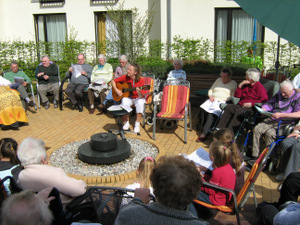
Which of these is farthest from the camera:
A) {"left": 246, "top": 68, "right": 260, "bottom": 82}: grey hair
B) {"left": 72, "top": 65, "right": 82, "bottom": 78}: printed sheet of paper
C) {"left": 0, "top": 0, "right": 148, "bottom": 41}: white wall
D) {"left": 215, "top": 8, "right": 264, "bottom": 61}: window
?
{"left": 0, "top": 0, "right": 148, "bottom": 41}: white wall

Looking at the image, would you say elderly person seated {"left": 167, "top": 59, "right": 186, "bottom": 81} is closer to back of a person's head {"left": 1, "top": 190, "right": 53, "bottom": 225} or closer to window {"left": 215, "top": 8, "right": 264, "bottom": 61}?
window {"left": 215, "top": 8, "right": 264, "bottom": 61}

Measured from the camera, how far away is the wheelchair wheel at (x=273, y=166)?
459cm

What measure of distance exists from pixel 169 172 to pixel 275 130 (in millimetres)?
3429

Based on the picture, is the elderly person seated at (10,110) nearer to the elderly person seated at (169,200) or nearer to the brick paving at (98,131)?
the brick paving at (98,131)

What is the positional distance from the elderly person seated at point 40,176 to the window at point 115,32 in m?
9.08

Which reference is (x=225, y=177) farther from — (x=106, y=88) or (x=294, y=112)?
(x=106, y=88)

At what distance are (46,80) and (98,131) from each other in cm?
295

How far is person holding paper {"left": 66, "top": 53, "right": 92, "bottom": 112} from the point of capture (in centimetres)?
815

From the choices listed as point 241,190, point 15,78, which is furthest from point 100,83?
point 241,190

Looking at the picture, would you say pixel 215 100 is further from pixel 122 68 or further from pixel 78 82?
pixel 78 82

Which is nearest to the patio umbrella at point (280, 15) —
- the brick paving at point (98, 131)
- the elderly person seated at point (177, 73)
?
the brick paving at point (98, 131)

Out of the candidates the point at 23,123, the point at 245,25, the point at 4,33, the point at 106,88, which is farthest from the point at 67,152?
the point at 4,33

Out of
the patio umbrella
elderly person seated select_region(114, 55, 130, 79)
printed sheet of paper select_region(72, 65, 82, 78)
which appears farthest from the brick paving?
the patio umbrella

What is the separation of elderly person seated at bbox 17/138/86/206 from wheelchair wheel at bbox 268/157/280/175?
2.92m
